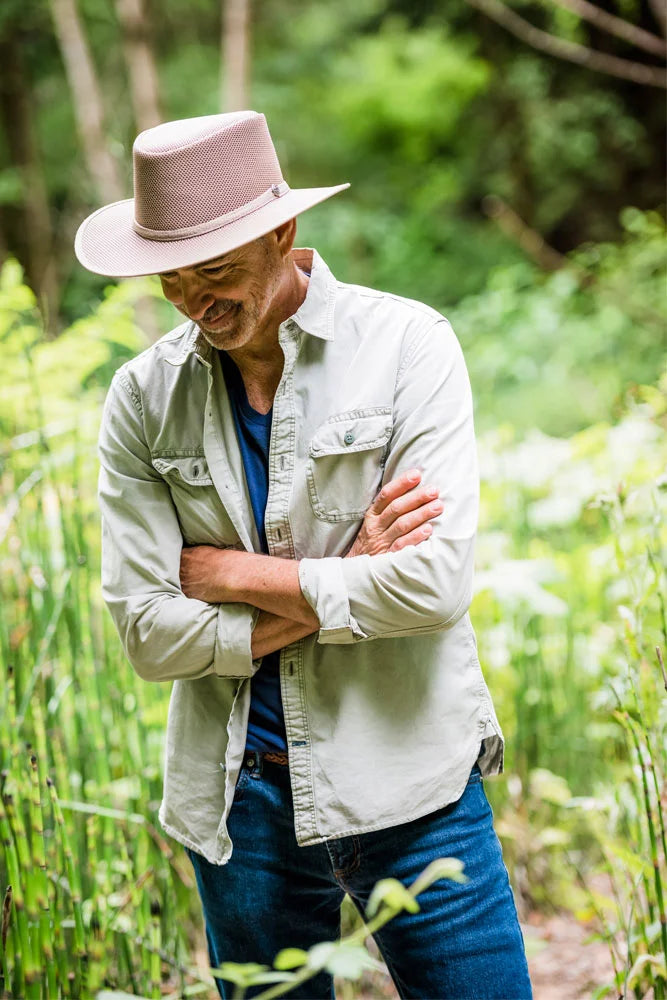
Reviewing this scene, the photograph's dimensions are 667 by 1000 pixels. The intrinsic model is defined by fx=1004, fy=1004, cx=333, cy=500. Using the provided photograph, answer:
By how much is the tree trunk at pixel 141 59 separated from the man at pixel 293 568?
5705 mm

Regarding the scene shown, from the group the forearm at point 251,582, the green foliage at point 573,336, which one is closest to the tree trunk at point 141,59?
the green foliage at point 573,336

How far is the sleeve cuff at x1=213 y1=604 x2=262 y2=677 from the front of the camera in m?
1.26

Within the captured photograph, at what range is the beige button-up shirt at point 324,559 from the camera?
123cm

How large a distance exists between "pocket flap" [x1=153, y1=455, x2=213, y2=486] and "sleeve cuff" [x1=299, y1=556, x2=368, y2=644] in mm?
185

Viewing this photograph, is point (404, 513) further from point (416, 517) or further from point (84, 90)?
point (84, 90)

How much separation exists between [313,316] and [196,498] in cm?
28

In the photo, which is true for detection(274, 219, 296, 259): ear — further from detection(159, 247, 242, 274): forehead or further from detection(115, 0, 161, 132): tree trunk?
detection(115, 0, 161, 132): tree trunk

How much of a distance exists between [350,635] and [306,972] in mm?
591

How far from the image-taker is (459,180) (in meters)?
11.4

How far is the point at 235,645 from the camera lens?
126 cm

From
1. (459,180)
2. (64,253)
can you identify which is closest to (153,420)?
(64,253)

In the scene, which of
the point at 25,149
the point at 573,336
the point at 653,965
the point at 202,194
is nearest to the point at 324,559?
the point at 202,194

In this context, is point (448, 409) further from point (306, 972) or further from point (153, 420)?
point (306, 972)

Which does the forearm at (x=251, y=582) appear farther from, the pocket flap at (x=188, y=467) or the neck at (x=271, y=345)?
the neck at (x=271, y=345)
